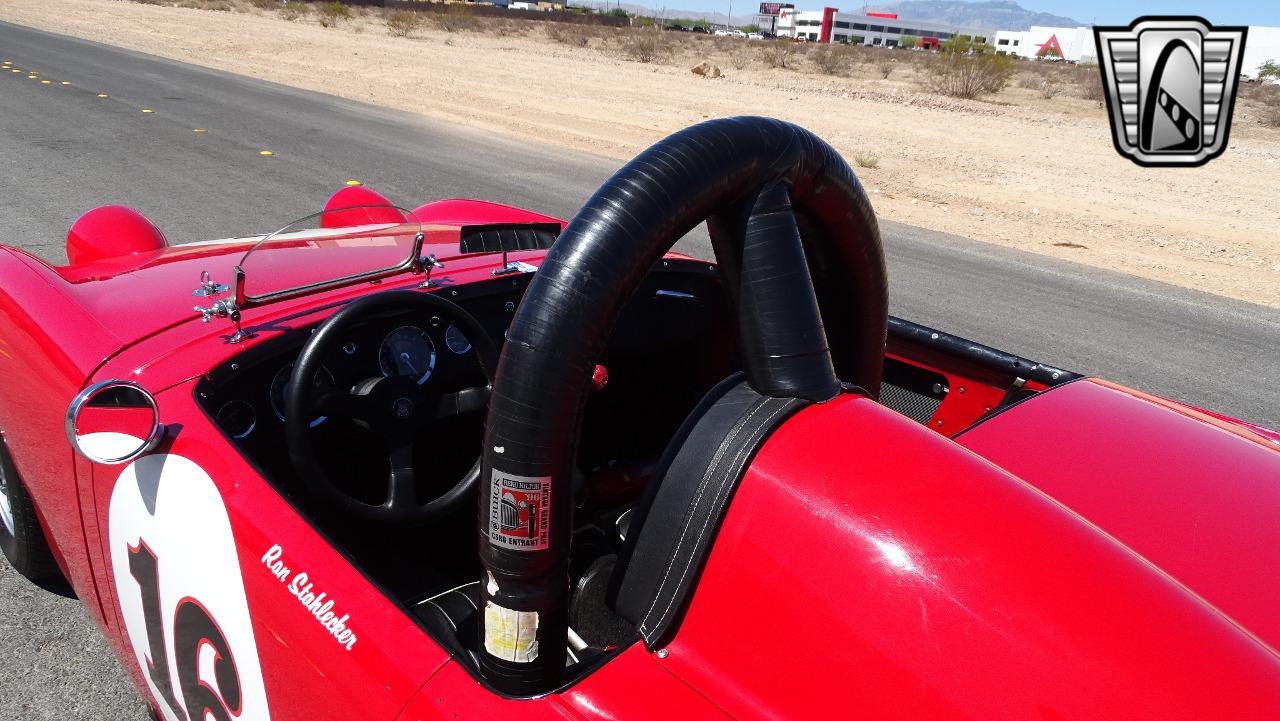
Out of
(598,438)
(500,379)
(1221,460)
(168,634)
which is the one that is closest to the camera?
(500,379)

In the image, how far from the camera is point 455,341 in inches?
94.1

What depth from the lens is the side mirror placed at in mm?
1853

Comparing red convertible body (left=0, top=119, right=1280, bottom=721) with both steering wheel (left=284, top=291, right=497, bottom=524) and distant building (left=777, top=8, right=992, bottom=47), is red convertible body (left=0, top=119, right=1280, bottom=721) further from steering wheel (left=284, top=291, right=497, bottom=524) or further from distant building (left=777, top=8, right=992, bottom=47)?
distant building (left=777, top=8, right=992, bottom=47)

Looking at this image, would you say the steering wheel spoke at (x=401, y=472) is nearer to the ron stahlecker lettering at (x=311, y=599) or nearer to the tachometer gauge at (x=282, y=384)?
the tachometer gauge at (x=282, y=384)

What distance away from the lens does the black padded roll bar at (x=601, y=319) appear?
49.6 inches

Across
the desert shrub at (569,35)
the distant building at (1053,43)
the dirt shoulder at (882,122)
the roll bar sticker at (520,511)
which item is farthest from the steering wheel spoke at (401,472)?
the distant building at (1053,43)

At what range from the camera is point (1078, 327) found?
6.67 metres

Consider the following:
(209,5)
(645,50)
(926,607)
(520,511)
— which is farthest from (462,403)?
(209,5)

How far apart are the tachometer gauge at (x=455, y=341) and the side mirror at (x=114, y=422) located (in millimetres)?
729

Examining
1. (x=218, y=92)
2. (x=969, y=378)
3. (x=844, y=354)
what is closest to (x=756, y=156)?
(x=844, y=354)

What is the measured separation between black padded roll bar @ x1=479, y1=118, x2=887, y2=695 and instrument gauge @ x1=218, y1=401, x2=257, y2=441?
1.02 metres

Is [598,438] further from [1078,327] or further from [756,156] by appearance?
[1078,327]

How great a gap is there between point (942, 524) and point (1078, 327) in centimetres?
608

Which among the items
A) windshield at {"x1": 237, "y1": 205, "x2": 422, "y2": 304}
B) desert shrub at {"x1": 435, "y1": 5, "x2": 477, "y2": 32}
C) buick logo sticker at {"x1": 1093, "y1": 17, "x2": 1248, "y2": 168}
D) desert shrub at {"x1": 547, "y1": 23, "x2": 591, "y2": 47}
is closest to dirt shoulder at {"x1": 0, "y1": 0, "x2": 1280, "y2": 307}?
A: buick logo sticker at {"x1": 1093, "y1": 17, "x2": 1248, "y2": 168}
